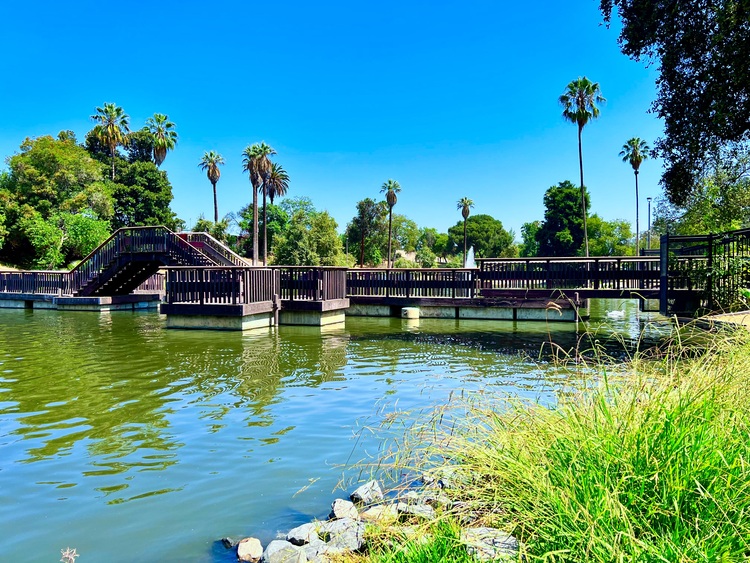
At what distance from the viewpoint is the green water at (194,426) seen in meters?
4.27

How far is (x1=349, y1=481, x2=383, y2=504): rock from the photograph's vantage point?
4.39m

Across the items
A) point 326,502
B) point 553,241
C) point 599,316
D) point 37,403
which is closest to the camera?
point 326,502

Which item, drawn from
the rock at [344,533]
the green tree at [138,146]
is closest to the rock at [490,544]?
the rock at [344,533]

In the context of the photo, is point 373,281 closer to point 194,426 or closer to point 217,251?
point 217,251

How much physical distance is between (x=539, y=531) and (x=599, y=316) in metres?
20.2

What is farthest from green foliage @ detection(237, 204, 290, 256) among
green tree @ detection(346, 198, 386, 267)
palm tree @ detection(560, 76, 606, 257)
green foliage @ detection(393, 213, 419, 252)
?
palm tree @ detection(560, 76, 606, 257)

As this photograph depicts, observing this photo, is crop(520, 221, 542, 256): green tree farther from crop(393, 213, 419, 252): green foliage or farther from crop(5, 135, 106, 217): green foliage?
crop(5, 135, 106, 217): green foliage

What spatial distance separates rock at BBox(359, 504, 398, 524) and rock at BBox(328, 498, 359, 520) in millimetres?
58

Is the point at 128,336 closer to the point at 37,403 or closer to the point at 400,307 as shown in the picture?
the point at 37,403

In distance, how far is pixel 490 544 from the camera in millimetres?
2854

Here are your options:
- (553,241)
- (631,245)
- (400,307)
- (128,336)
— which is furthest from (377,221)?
(128,336)

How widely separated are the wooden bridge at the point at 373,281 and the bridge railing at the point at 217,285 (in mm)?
30

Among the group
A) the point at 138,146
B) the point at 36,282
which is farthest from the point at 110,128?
the point at 36,282

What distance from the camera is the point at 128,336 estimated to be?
15.6 metres
